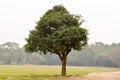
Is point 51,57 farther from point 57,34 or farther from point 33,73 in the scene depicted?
point 57,34

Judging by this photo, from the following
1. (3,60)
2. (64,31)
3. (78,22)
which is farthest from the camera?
(3,60)

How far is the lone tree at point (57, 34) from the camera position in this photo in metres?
33.7

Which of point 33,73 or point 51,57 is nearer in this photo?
point 33,73

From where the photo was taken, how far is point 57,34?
34.1 metres

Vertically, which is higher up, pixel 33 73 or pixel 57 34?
pixel 57 34

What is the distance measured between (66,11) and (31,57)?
10388 centimetres

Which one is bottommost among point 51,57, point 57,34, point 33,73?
point 33,73

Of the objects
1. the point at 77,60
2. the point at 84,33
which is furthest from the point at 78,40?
the point at 77,60

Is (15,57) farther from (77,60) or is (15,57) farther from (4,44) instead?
(77,60)

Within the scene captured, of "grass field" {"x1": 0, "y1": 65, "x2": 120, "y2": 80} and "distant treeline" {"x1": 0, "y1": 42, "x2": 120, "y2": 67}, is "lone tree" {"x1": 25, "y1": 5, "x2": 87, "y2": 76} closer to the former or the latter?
"grass field" {"x1": 0, "y1": 65, "x2": 120, "y2": 80}

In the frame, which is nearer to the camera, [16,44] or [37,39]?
[37,39]

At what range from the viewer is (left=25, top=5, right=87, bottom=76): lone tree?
33.7 metres

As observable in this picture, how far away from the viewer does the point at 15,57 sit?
135750 mm

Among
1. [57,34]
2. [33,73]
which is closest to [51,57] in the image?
[33,73]
